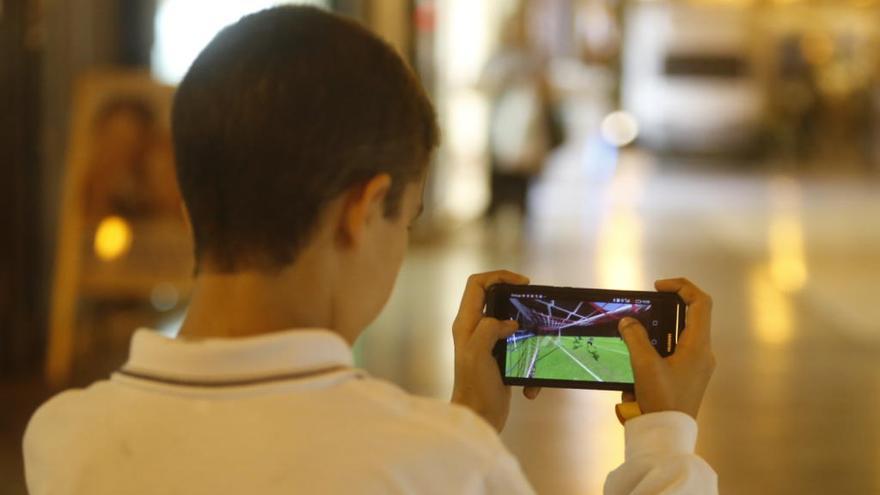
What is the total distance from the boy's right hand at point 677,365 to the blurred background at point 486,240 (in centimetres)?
38

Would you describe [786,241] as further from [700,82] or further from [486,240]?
[700,82]

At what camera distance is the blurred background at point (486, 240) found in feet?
16.2

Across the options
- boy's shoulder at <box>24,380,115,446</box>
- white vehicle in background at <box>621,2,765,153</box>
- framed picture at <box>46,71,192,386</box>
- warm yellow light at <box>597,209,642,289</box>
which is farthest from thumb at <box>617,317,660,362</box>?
white vehicle in background at <box>621,2,765,153</box>

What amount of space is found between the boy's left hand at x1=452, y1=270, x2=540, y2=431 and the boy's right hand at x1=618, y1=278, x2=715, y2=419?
0.12m

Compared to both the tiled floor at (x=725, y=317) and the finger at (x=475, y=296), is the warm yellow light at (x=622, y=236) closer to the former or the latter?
the tiled floor at (x=725, y=317)

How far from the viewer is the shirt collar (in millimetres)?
961

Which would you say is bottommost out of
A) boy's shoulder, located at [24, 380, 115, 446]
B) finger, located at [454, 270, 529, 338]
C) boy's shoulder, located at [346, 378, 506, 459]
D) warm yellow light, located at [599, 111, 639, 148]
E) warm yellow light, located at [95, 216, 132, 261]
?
warm yellow light, located at [95, 216, 132, 261]

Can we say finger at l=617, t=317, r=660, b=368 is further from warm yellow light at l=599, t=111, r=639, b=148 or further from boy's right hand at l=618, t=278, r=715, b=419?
warm yellow light at l=599, t=111, r=639, b=148

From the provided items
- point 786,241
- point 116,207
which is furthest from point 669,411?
point 786,241

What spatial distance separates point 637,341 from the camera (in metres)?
1.25

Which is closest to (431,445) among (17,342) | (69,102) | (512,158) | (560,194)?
(17,342)

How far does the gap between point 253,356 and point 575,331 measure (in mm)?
454

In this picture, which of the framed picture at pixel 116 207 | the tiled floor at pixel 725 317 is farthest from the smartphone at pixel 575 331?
the framed picture at pixel 116 207

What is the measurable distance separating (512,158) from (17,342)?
443 cm
